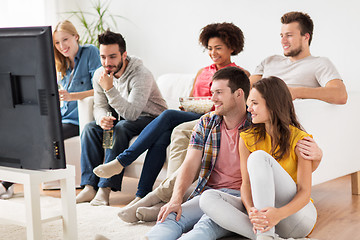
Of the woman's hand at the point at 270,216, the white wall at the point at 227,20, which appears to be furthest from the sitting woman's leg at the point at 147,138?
the white wall at the point at 227,20

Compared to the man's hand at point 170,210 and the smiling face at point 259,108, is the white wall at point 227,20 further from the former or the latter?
the man's hand at point 170,210

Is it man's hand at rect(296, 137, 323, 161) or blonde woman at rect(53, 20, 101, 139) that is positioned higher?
blonde woman at rect(53, 20, 101, 139)

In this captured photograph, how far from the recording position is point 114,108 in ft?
9.86

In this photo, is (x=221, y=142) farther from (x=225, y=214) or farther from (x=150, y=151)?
(x=150, y=151)

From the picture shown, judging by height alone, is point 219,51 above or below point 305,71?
above

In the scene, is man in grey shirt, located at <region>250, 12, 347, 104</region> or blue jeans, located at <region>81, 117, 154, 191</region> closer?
man in grey shirt, located at <region>250, 12, 347, 104</region>

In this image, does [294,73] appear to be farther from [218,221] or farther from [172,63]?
[172,63]

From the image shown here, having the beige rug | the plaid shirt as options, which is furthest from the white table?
the plaid shirt

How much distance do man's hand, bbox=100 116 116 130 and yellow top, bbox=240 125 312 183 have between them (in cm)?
111

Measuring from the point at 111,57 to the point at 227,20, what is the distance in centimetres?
141

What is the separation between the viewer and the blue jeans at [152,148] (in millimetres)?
2734

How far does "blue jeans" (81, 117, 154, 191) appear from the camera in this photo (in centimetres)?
294

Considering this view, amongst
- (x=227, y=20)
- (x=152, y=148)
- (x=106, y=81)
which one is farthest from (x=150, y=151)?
(x=227, y=20)

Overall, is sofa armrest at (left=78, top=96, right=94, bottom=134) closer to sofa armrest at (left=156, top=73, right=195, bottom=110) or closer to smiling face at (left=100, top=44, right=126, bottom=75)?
smiling face at (left=100, top=44, right=126, bottom=75)
